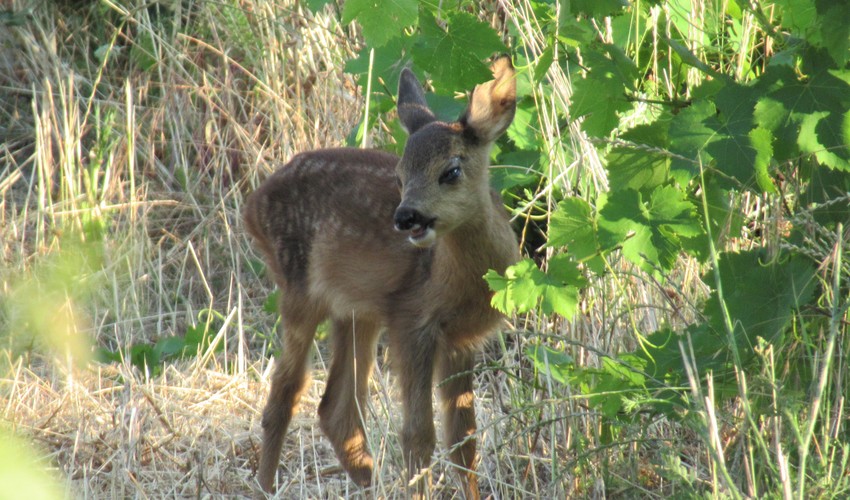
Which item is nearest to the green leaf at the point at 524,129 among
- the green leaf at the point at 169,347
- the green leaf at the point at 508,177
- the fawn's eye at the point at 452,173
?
the green leaf at the point at 508,177

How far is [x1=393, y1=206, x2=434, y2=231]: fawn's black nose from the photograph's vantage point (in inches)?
165

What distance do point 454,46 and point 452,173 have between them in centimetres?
107

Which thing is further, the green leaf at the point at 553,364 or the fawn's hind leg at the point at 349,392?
the fawn's hind leg at the point at 349,392

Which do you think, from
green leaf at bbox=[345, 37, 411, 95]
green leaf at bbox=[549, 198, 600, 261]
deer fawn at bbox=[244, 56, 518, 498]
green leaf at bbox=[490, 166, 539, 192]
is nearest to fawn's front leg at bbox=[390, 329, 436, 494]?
deer fawn at bbox=[244, 56, 518, 498]

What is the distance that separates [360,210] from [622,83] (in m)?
2.07

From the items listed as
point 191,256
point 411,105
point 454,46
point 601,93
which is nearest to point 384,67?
point 411,105

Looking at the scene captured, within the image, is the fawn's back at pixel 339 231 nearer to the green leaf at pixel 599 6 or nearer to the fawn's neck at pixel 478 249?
the fawn's neck at pixel 478 249

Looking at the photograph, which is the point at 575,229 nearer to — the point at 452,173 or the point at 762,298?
the point at 762,298

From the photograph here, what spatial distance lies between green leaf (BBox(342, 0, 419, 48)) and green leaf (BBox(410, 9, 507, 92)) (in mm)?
440

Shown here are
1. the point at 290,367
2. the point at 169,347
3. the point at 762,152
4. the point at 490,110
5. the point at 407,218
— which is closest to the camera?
the point at 762,152

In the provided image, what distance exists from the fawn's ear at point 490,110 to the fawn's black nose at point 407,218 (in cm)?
54

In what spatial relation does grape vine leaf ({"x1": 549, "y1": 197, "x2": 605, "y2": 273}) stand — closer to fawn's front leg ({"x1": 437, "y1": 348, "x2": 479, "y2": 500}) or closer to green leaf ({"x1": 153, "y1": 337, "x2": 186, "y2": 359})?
fawn's front leg ({"x1": 437, "y1": 348, "x2": 479, "y2": 500})

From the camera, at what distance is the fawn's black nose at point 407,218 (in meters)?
4.20

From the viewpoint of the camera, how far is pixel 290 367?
17.3ft
